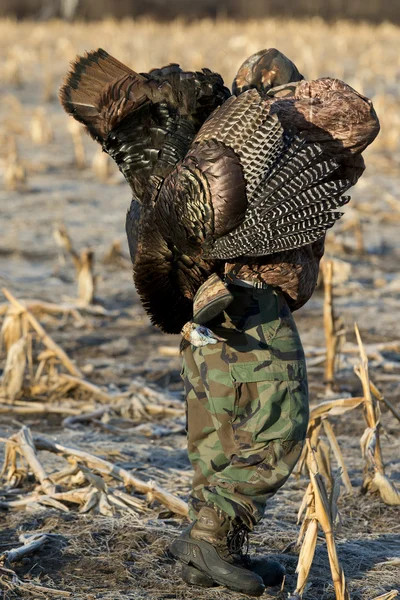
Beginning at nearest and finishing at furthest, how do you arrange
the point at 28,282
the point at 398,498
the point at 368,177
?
the point at 398,498, the point at 28,282, the point at 368,177

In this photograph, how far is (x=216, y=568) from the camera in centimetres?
347

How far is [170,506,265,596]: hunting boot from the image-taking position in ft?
11.3

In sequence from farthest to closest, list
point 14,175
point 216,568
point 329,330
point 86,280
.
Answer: point 14,175 < point 86,280 < point 329,330 < point 216,568

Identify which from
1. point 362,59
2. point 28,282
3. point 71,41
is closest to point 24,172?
point 28,282

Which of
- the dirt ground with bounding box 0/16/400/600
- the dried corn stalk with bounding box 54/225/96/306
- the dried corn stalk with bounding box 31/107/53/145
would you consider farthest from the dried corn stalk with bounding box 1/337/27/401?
the dried corn stalk with bounding box 31/107/53/145

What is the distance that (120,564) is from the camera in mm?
3797

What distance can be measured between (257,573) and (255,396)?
0.67 metres

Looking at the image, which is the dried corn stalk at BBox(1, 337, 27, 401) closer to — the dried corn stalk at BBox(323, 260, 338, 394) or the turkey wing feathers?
the dried corn stalk at BBox(323, 260, 338, 394)

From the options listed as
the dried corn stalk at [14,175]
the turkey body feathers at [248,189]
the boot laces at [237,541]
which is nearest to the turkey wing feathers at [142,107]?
the turkey body feathers at [248,189]

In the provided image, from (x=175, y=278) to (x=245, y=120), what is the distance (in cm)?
63

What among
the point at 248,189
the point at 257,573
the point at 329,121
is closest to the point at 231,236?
→ the point at 248,189

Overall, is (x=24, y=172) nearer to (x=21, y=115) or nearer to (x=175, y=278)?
(x=21, y=115)

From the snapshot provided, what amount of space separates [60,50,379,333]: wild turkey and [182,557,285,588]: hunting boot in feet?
2.93

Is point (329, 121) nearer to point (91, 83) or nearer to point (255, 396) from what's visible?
point (91, 83)
